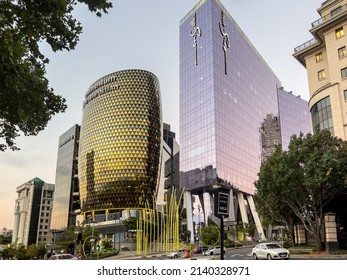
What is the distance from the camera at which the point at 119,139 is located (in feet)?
328

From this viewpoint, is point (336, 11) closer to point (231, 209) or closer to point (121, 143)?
point (231, 209)

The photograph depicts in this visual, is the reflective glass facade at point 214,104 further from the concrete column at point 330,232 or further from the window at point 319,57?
the concrete column at point 330,232

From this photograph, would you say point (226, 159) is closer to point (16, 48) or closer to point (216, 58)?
point (216, 58)

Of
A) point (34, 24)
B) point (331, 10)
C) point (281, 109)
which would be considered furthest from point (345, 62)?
point (281, 109)

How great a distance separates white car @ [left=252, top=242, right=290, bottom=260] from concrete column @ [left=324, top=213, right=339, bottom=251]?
6625mm

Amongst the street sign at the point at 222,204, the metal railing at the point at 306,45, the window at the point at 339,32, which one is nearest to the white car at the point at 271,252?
the street sign at the point at 222,204

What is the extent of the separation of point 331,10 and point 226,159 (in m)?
35.2

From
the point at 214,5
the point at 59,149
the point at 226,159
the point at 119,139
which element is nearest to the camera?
the point at 226,159

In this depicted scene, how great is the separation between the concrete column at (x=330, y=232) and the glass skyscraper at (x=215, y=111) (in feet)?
123

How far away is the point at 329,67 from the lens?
118 feet

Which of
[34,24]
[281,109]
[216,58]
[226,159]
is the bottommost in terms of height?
[34,24]

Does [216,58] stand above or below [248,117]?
above

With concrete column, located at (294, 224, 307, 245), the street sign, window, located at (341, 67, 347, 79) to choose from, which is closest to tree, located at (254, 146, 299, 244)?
concrete column, located at (294, 224, 307, 245)

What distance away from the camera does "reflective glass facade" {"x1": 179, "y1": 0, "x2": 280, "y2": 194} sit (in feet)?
217
